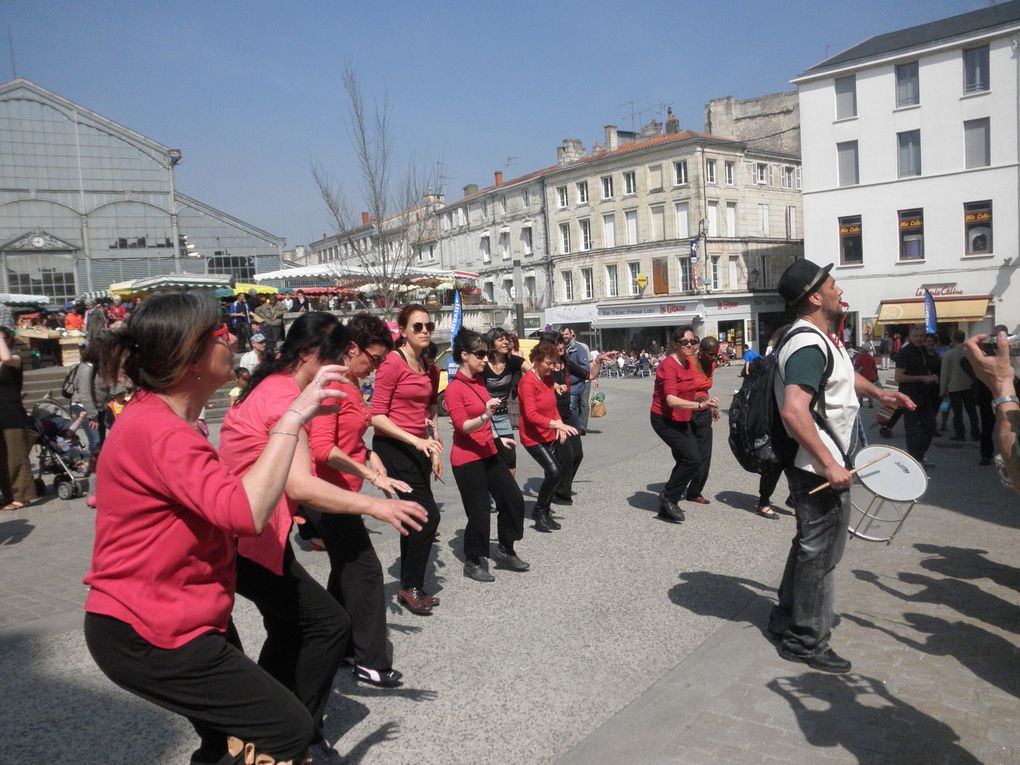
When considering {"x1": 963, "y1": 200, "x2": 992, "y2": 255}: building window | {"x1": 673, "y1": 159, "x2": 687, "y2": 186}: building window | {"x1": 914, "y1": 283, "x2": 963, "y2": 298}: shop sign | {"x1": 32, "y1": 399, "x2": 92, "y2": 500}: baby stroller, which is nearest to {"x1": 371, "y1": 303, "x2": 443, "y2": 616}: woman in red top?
{"x1": 32, "y1": 399, "x2": 92, "y2": 500}: baby stroller

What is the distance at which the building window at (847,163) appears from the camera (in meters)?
40.2

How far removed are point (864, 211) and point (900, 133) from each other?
12.7 feet

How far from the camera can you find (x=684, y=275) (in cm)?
5069

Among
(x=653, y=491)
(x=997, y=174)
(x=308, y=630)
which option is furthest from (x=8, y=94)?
(x=997, y=174)

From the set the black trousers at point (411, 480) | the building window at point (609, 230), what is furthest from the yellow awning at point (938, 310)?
the black trousers at point (411, 480)

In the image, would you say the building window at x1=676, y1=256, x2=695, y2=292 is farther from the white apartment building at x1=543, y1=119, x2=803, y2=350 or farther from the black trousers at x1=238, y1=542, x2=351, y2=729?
the black trousers at x1=238, y1=542, x2=351, y2=729

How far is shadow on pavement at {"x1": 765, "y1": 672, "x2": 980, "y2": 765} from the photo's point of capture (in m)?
3.38

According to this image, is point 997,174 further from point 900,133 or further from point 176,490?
point 176,490

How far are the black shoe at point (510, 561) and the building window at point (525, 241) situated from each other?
55134 millimetres

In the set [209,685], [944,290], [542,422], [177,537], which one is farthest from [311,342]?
[944,290]

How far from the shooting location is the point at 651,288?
52.4 m

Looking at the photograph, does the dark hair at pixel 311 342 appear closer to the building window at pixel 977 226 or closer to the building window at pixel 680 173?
the building window at pixel 977 226

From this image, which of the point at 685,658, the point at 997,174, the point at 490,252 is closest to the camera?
the point at 685,658

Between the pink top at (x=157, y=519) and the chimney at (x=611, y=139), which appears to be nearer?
the pink top at (x=157, y=519)
